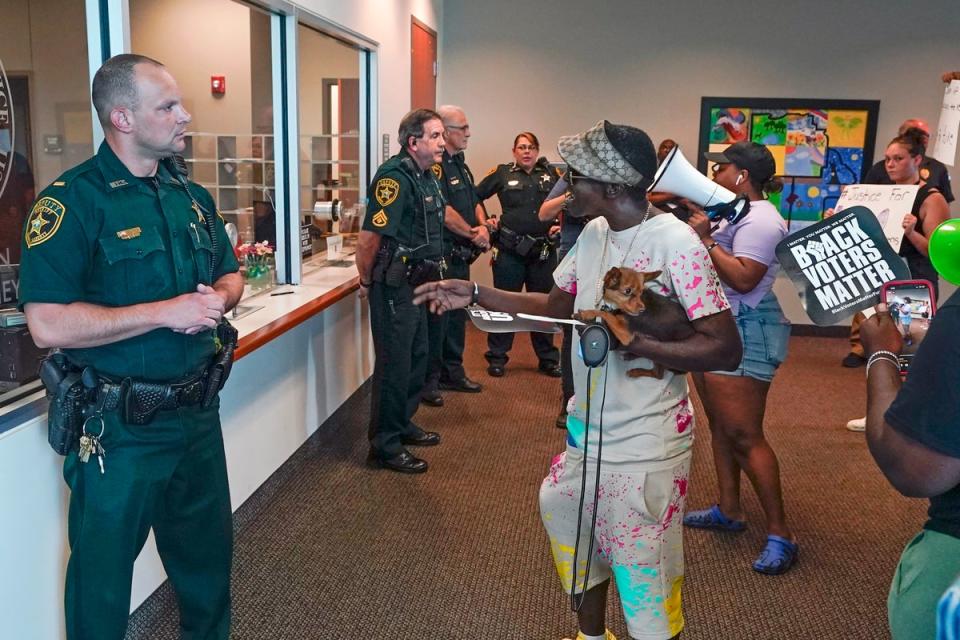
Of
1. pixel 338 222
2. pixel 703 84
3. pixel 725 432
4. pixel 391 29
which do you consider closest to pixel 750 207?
pixel 725 432

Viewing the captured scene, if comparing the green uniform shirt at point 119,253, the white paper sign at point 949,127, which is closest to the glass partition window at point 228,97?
the green uniform shirt at point 119,253

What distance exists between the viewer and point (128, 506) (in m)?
2.00

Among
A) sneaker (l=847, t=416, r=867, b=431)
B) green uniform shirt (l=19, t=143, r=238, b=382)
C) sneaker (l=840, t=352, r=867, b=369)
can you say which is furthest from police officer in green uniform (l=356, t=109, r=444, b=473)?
sneaker (l=840, t=352, r=867, b=369)

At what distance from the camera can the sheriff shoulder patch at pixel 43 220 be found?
1.87 m

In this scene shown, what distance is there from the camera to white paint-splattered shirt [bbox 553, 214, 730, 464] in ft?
6.02

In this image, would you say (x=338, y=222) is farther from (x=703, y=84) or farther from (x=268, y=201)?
(x=703, y=84)

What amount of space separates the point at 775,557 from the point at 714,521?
35 centimetres

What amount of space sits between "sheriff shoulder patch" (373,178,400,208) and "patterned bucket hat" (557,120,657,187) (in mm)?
1993

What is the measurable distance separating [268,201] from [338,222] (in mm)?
870

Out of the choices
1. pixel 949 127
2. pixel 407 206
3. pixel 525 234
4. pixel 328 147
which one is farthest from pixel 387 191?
pixel 949 127

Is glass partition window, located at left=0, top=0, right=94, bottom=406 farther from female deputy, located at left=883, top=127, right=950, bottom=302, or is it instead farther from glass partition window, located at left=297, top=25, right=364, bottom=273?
female deputy, located at left=883, top=127, right=950, bottom=302

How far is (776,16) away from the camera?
690 centimetres

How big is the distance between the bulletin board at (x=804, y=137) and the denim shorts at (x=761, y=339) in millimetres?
4317

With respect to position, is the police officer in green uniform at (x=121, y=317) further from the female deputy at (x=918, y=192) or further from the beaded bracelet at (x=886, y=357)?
the female deputy at (x=918, y=192)
